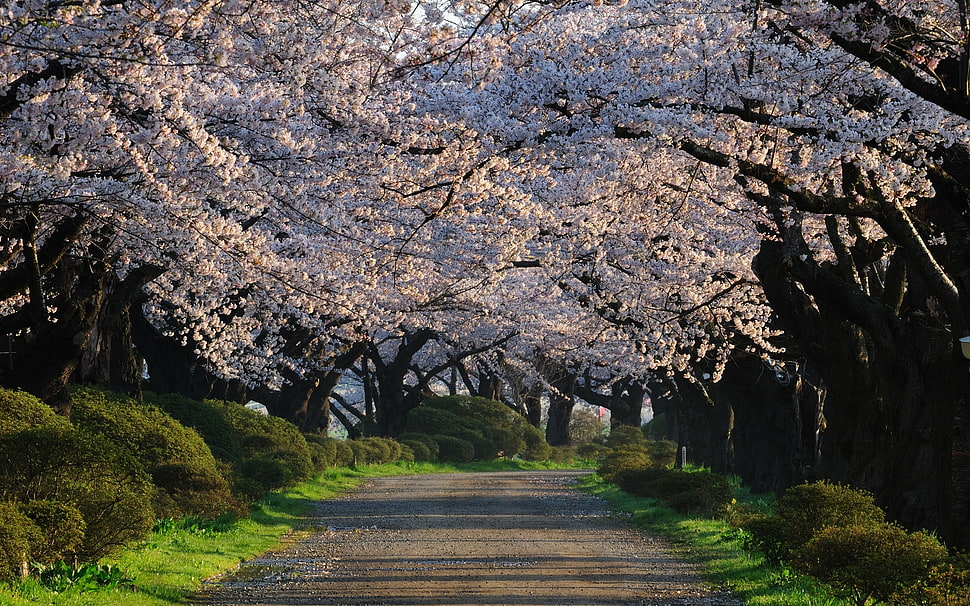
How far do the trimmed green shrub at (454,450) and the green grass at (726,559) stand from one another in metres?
21.2

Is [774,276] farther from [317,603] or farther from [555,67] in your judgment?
[317,603]

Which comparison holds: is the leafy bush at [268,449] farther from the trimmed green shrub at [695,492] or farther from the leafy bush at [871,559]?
the leafy bush at [871,559]

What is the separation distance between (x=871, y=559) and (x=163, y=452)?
1112 cm

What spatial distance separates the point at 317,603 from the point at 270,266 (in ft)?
20.6

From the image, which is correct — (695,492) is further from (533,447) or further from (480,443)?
(533,447)

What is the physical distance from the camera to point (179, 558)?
12.9 m

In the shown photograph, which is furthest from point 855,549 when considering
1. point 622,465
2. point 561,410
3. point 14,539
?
point 561,410

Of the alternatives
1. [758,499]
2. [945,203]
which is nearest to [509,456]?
[758,499]

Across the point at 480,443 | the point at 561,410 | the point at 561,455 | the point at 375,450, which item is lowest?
the point at 561,455

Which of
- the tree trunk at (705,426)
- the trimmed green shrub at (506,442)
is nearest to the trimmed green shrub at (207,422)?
the tree trunk at (705,426)

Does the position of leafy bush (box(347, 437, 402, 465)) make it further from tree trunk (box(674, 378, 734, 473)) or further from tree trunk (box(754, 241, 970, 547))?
tree trunk (box(754, 241, 970, 547))

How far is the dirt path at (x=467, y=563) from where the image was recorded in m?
11.0

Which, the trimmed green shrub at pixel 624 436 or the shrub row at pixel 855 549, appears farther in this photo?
the trimmed green shrub at pixel 624 436

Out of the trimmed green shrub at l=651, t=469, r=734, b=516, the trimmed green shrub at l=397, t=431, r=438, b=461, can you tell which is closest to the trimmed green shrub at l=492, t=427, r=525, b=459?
the trimmed green shrub at l=397, t=431, r=438, b=461
